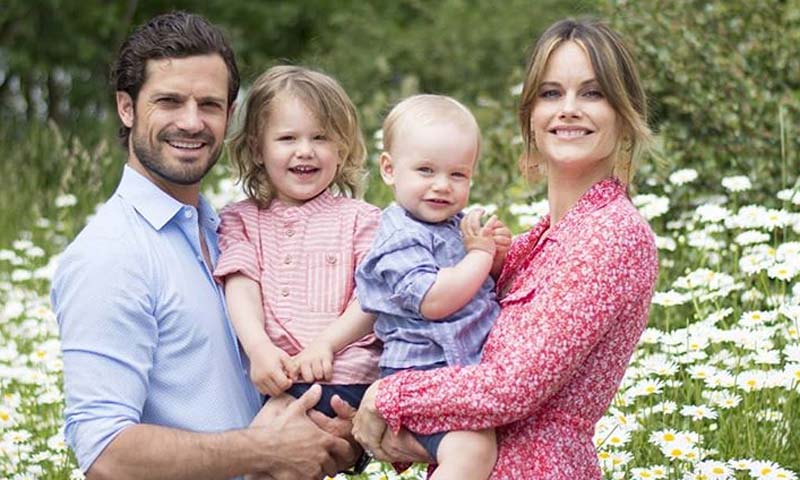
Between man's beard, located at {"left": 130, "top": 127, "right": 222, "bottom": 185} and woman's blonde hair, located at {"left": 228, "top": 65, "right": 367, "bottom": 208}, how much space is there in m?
0.09

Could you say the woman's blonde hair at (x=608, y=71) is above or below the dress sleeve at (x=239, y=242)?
above

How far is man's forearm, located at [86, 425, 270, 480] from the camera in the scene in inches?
127

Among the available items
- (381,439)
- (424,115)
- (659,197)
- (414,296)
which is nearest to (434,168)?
(424,115)

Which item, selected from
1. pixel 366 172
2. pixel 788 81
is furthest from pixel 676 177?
pixel 366 172

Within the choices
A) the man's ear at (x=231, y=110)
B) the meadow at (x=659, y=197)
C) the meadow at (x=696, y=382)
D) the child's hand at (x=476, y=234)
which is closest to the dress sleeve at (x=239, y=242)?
the man's ear at (x=231, y=110)

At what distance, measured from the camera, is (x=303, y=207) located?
3.48 m

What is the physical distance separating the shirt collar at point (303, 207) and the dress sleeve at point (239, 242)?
63mm

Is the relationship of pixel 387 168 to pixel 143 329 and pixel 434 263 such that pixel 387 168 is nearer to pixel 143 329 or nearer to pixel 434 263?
pixel 434 263

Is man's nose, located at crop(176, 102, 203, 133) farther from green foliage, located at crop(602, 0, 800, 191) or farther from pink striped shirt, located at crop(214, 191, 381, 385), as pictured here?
green foliage, located at crop(602, 0, 800, 191)

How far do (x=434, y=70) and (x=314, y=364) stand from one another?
9.51 meters

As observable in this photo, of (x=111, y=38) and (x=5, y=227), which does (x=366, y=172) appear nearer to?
(x=5, y=227)

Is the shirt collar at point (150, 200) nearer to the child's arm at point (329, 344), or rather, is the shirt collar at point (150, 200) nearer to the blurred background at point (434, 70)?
the child's arm at point (329, 344)

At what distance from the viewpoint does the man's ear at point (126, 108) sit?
11.8 ft

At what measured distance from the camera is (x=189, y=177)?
3.53 metres
